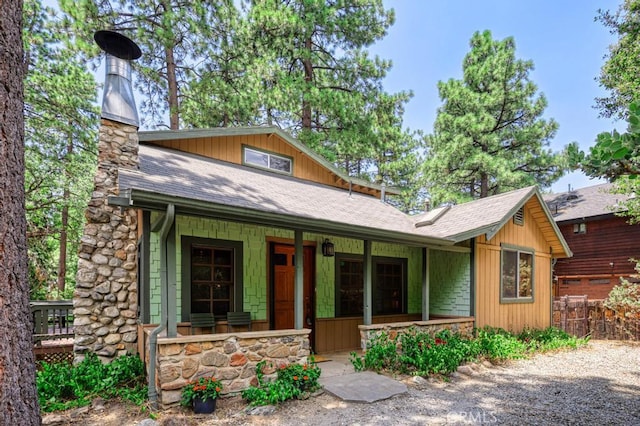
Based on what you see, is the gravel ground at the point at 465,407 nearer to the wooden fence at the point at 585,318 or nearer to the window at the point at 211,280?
the window at the point at 211,280

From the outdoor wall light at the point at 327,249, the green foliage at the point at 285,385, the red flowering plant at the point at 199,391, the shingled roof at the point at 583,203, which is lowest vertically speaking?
the green foliage at the point at 285,385

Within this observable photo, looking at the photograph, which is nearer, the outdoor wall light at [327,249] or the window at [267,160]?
the outdoor wall light at [327,249]

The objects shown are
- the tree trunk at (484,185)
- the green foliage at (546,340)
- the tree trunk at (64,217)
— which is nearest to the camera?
the green foliage at (546,340)

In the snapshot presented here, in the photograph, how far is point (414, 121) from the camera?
1841cm

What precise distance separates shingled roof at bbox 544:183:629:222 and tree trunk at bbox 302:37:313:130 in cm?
1179

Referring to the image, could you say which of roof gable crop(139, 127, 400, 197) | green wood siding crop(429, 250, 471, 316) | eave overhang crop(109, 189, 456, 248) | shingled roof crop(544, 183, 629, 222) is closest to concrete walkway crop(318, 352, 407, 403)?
eave overhang crop(109, 189, 456, 248)

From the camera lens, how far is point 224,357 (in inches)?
177

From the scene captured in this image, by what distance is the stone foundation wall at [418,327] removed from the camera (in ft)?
19.9

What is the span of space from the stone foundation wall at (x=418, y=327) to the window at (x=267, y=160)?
4.49 m

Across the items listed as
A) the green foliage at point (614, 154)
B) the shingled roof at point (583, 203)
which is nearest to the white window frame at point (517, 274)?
the green foliage at point (614, 154)

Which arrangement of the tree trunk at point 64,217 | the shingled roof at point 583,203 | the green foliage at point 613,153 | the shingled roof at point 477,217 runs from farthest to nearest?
the shingled roof at point 583,203, the tree trunk at point 64,217, the shingled roof at point 477,217, the green foliage at point 613,153

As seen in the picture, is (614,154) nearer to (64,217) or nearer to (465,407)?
(465,407)

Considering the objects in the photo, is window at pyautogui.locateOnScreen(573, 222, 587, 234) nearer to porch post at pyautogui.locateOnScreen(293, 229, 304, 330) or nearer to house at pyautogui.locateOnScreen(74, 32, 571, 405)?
house at pyautogui.locateOnScreen(74, 32, 571, 405)

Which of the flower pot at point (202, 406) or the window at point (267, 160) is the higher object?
the window at point (267, 160)
